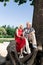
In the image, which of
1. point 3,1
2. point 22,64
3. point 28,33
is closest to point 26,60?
point 22,64

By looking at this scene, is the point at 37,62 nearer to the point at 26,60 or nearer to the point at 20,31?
the point at 26,60

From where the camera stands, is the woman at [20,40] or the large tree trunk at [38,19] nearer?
the woman at [20,40]

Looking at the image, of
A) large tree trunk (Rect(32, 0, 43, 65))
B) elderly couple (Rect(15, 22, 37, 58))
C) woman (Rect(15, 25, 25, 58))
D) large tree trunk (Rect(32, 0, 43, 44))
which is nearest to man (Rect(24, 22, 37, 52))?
elderly couple (Rect(15, 22, 37, 58))

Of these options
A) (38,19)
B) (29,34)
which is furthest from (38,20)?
(29,34)

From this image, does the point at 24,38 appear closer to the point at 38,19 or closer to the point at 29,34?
the point at 29,34

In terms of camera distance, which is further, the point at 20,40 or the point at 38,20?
the point at 38,20

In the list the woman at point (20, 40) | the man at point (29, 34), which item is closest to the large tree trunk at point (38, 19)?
the man at point (29, 34)

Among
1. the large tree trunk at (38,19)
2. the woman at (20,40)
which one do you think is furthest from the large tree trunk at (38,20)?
the woman at (20,40)

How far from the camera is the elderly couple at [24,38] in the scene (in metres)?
13.9

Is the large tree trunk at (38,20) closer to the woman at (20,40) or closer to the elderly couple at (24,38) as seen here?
the elderly couple at (24,38)

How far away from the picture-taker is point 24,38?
45.6ft

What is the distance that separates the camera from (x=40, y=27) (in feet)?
50.1

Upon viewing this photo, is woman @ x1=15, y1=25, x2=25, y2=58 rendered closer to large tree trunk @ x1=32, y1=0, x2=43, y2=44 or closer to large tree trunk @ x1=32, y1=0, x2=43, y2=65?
large tree trunk @ x1=32, y1=0, x2=43, y2=65

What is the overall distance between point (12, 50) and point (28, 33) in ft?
3.02
